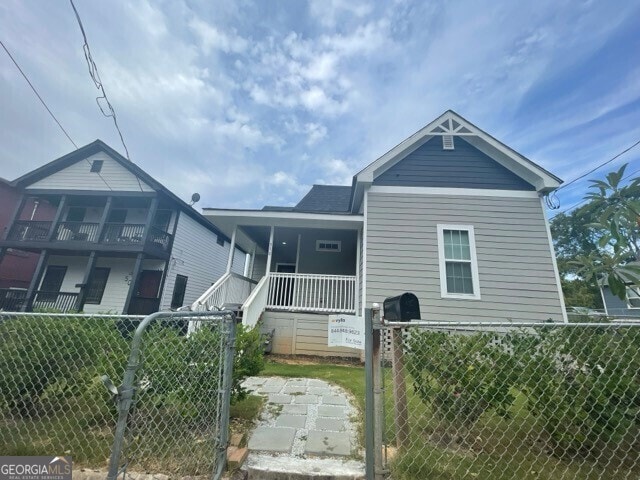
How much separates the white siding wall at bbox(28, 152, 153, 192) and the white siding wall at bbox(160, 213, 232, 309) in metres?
2.74

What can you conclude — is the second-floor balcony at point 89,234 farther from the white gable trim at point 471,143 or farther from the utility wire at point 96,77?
the white gable trim at point 471,143

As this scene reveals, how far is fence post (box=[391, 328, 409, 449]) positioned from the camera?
210 centimetres

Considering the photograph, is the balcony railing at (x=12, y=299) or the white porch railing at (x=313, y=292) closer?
the white porch railing at (x=313, y=292)

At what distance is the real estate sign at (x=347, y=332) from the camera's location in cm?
327

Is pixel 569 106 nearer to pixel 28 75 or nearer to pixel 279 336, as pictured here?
pixel 279 336

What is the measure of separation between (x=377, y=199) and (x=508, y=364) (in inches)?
206

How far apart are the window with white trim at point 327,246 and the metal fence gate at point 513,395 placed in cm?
702

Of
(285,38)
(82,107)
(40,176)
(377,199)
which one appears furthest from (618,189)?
(40,176)

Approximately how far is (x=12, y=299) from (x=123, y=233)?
4.64m

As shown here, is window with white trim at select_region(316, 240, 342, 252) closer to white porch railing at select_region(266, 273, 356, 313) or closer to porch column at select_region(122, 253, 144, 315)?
white porch railing at select_region(266, 273, 356, 313)

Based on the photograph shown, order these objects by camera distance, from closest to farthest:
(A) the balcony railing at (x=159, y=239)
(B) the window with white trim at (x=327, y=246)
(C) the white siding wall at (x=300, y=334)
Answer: (C) the white siding wall at (x=300, y=334) → (B) the window with white trim at (x=327, y=246) → (A) the balcony railing at (x=159, y=239)

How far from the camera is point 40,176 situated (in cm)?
1232

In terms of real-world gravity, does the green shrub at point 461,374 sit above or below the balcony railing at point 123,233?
below

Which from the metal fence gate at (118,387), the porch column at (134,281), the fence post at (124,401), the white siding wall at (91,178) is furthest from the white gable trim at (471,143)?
the white siding wall at (91,178)
